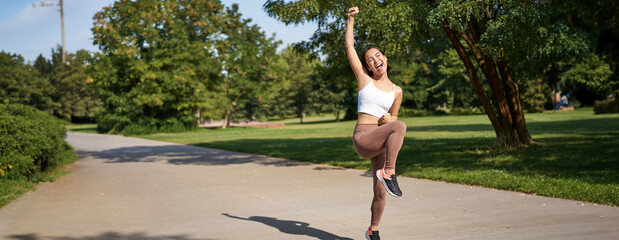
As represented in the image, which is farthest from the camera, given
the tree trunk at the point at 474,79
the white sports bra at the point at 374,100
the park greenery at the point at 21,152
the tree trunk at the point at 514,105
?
the tree trunk at the point at 514,105

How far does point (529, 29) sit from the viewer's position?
35.6 ft

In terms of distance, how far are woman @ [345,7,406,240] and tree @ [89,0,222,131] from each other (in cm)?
3147

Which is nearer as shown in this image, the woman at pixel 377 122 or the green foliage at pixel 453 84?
the woman at pixel 377 122

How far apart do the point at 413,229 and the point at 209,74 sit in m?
36.0

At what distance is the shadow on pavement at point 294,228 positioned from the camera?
5.64 meters

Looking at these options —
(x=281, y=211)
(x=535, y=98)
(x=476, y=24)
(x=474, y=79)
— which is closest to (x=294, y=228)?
(x=281, y=211)

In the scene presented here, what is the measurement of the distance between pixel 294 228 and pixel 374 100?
2.03 m

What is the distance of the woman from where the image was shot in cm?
455

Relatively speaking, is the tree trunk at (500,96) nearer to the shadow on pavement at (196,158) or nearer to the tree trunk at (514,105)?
the tree trunk at (514,105)

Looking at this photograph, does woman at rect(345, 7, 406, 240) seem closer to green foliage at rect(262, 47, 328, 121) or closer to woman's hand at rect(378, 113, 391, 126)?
Answer: woman's hand at rect(378, 113, 391, 126)

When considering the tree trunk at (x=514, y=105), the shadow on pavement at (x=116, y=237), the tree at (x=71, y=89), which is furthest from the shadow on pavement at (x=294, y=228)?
the tree at (x=71, y=89)

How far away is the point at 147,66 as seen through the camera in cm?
3491

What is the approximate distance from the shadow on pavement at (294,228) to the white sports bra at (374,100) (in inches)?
57.7

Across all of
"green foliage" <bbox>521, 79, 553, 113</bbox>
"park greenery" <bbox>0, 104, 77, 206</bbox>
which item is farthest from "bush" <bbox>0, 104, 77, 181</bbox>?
"green foliage" <bbox>521, 79, 553, 113</bbox>
